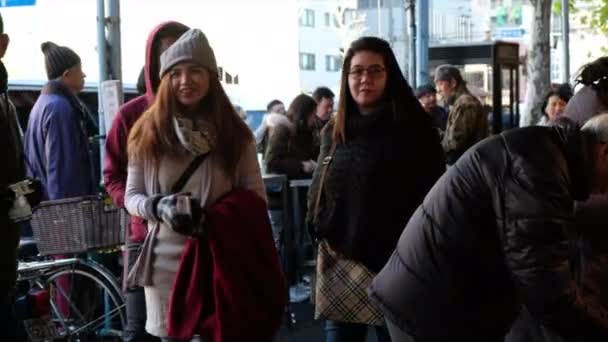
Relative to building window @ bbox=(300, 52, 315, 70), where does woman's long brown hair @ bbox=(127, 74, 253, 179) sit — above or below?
below

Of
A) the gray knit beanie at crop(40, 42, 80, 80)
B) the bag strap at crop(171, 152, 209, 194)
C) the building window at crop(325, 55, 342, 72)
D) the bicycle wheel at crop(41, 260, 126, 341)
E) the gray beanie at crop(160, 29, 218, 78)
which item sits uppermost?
the building window at crop(325, 55, 342, 72)

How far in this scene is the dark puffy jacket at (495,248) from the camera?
2.81m

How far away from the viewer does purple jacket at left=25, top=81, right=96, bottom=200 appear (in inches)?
275

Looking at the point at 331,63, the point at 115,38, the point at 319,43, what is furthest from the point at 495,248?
the point at 319,43

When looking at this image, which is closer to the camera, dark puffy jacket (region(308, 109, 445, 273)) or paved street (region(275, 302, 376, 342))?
dark puffy jacket (region(308, 109, 445, 273))

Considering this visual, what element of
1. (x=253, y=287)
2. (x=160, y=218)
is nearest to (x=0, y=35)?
(x=160, y=218)

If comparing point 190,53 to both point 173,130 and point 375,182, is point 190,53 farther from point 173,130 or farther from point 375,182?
point 375,182

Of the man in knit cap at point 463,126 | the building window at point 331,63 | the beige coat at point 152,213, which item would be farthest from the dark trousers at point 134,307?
the building window at point 331,63

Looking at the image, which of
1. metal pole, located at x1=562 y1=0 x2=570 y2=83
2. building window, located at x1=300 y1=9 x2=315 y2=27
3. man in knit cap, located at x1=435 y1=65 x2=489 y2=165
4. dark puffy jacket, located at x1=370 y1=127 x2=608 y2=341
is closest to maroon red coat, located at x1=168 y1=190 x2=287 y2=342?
dark puffy jacket, located at x1=370 y1=127 x2=608 y2=341

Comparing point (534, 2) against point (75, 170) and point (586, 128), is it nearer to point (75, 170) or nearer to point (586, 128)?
point (75, 170)

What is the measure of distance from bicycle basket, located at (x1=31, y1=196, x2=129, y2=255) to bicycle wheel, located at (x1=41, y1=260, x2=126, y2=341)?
429mm

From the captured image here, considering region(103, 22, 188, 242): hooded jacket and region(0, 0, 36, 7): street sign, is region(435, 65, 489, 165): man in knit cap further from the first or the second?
region(103, 22, 188, 242): hooded jacket

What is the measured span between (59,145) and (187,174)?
275 centimetres

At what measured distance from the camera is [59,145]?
6.98 metres
